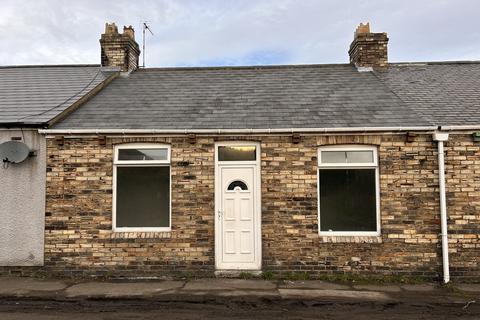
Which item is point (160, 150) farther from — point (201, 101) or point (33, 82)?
point (33, 82)

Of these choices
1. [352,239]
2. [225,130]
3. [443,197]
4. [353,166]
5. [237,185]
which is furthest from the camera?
[237,185]

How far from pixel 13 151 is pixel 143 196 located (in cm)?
276

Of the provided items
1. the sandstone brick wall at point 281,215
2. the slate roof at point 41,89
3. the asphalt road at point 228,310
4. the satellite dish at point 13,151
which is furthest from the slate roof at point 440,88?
the satellite dish at point 13,151

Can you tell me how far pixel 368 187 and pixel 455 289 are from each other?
245 cm

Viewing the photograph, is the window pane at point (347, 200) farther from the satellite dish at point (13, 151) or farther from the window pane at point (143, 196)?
the satellite dish at point (13, 151)

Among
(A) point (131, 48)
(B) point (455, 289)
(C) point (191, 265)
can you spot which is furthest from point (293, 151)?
(A) point (131, 48)

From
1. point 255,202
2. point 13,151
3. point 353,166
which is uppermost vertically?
point 13,151

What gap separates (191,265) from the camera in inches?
352

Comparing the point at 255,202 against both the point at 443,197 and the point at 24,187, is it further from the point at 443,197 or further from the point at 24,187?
the point at 24,187

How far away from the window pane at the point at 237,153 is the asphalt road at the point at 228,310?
320 centimetres

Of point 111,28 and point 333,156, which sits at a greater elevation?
point 111,28

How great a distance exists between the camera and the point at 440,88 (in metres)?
11.3

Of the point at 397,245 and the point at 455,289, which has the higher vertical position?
the point at 397,245

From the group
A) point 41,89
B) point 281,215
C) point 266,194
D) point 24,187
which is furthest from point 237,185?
point 41,89
